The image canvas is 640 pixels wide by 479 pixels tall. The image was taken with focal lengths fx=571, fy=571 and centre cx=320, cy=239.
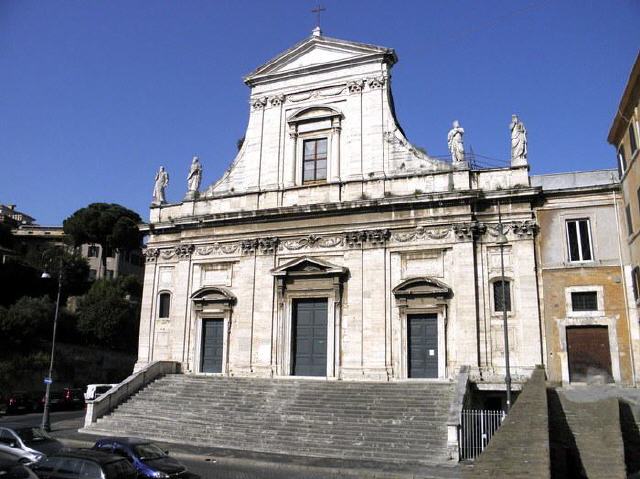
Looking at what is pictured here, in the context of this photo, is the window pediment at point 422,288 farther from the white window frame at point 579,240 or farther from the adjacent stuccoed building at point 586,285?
the white window frame at point 579,240

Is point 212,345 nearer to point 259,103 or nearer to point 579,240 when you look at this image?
point 259,103

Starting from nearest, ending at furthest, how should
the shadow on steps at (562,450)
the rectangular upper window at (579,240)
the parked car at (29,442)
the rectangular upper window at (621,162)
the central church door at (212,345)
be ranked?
1. the parked car at (29,442)
2. the shadow on steps at (562,450)
3. the rectangular upper window at (621,162)
4. the rectangular upper window at (579,240)
5. the central church door at (212,345)

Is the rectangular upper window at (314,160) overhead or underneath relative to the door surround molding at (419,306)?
overhead

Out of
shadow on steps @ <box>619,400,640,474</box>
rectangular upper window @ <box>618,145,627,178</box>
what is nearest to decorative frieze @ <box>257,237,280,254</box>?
rectangular upper window @ <box>618,145,627,178</box>

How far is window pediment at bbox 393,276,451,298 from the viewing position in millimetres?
22484

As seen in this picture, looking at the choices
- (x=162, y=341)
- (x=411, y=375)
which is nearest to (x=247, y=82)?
(x=162, y=341)

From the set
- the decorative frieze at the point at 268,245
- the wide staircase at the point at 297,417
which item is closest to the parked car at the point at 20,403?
the wide staircase at the point at 297,417

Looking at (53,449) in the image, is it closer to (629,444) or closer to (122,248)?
(629,444)

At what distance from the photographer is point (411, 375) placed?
22.5 metres

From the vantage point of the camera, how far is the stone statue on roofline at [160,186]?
97.9 feet

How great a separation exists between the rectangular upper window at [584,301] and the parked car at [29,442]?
18.3m

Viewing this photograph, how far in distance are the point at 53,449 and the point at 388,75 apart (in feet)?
65.3

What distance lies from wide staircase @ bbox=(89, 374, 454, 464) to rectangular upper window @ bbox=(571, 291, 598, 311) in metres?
5.81

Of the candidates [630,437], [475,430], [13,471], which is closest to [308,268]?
[475,430]
